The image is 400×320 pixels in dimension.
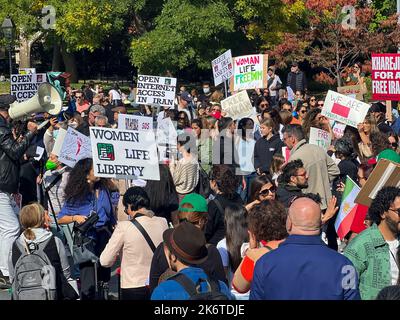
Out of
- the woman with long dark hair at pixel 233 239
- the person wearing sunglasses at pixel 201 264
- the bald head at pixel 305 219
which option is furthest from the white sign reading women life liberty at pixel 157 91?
the bald head at pixel 305 219

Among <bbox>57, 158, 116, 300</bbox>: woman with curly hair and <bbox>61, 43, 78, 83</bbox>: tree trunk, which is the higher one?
<bbox>61, 43, 78, 83</bbox>: tree trunk

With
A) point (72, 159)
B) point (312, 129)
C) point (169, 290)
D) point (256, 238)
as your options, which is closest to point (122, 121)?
point (72, 159)

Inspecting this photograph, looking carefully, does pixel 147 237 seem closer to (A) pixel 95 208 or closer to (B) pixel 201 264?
(B) pixel 201 264

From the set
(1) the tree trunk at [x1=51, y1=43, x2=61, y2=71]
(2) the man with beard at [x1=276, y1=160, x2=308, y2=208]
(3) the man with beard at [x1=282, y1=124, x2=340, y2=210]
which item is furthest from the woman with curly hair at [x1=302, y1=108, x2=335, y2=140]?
(1) the tree trunk at [x1=51, y1=43, x2=61, y2=71]

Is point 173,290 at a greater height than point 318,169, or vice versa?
point 318,169

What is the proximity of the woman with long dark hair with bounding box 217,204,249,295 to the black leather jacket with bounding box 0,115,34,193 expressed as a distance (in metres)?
3.28

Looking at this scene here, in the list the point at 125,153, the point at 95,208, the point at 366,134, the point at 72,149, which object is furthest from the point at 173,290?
the point at 366,134

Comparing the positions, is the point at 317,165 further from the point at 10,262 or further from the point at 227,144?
the point at 10,262

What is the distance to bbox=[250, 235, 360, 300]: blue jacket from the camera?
516 centimetres

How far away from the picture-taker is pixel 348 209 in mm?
8891

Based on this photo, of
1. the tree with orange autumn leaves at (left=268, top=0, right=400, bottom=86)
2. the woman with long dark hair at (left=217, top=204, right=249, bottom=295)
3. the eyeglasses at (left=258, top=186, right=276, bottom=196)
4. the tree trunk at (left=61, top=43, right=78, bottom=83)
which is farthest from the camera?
Answer: the tree trunk at (left=61, top=43, right=78, bottom=83)

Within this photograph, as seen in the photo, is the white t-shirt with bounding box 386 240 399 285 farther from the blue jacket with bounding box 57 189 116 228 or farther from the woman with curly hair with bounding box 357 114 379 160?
the woman with curly hair with bounding box 357 114 379 160

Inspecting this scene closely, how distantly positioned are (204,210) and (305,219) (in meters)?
2.11

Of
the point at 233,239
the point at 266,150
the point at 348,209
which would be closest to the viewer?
the point at 233,239
